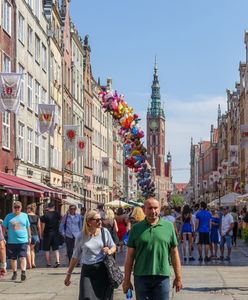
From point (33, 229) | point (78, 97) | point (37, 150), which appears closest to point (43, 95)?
point (37, 150)

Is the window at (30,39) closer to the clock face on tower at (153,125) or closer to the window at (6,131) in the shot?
the window at (6,131)

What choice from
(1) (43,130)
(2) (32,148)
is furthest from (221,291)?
(2) (32,148)

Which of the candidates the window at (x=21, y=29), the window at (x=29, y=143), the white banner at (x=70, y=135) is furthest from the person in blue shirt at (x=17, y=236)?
the white banner at (x=70, y=135)

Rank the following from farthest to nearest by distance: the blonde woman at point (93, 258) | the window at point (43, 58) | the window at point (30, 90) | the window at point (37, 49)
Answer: the window at point (43, 58) → the window at point (37, 49) → the window at point (30, 90) → the blonde woman at point (93, 258)

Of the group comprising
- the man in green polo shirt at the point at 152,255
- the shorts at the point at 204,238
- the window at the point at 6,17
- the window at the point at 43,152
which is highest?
the window at the point at 6,17

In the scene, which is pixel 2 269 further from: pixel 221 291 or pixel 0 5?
pixel 0 5

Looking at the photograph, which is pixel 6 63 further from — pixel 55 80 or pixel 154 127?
pixel 154 127

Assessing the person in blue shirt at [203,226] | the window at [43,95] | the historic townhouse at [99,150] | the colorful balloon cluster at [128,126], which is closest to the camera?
the person in blue shirt at [203,226]

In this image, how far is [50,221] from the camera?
63.5 ft

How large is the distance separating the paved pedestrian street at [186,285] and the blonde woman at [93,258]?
377 cm

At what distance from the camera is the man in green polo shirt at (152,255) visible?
7.39m

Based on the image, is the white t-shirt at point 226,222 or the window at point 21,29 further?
the window at point 21,29

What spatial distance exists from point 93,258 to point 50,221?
35.3 feet

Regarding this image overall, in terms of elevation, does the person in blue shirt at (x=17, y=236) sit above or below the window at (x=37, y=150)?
below
